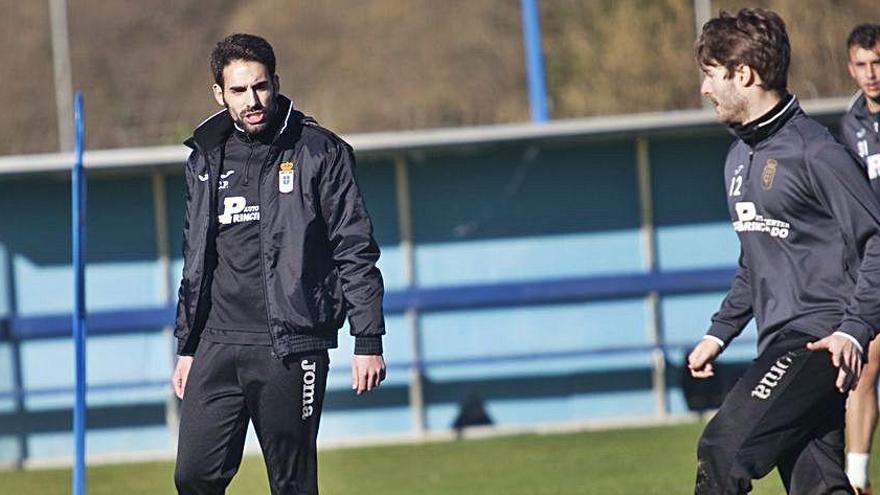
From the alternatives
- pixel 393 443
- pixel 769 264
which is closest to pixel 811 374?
pixel 769 264

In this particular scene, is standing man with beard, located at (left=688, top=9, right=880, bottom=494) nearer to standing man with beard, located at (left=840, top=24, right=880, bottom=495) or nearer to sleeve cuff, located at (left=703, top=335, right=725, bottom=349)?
sleeve cuff, located at (left=703, top=335, right=725, bottom=349)

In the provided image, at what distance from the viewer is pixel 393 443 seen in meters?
15.5

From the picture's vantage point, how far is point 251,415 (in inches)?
265

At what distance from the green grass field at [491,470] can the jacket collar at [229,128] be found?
400cm

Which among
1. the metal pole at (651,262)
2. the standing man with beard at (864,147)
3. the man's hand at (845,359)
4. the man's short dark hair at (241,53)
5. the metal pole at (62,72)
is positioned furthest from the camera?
the metal pole at (62,72)

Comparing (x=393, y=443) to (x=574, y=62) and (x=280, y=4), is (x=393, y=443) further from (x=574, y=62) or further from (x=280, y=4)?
(x=280, y=4)

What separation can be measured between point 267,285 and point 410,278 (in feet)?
32.1

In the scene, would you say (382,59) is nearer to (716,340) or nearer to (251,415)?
(251,415)

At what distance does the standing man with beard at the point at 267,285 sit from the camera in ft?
21.6

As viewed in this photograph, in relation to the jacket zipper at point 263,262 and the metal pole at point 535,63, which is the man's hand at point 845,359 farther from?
the metal pole at point 535,63

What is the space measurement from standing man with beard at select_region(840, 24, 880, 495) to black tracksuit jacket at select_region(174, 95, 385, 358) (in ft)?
8.23

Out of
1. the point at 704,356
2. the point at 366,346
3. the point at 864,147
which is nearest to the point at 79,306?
the point at 366,346

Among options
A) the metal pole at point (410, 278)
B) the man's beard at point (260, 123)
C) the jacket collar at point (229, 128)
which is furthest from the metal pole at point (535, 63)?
the man's beard at point (260, 123)

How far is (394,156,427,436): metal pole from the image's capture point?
640 inches
